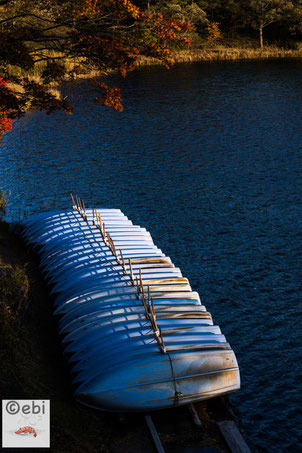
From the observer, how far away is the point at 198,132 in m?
47.8

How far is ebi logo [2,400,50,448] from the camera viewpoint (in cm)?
1197

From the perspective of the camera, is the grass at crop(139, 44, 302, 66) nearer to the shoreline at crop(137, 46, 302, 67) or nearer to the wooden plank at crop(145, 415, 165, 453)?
the shoreline at crop(137, 46, 302, 67)

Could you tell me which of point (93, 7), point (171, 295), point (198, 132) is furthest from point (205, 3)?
point (171, 295)

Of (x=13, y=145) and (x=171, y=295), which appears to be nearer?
(x=171, y=295)

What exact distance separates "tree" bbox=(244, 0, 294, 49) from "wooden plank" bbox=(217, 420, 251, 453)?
3511 inches

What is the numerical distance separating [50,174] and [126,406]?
86.4 ft

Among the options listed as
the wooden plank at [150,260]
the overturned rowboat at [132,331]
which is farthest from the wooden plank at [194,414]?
the wooden plank at [150,260]

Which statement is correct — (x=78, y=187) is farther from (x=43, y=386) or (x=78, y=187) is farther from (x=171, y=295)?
(x=43, y=386)

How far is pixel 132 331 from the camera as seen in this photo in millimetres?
15406

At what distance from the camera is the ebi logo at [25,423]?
12.0 metres

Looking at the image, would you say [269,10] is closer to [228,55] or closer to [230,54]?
[230,54]

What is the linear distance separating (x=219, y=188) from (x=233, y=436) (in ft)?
70.5

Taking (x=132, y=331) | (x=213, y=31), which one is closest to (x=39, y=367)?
(x=132, y=331)

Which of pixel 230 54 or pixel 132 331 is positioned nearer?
pixel 132 331
